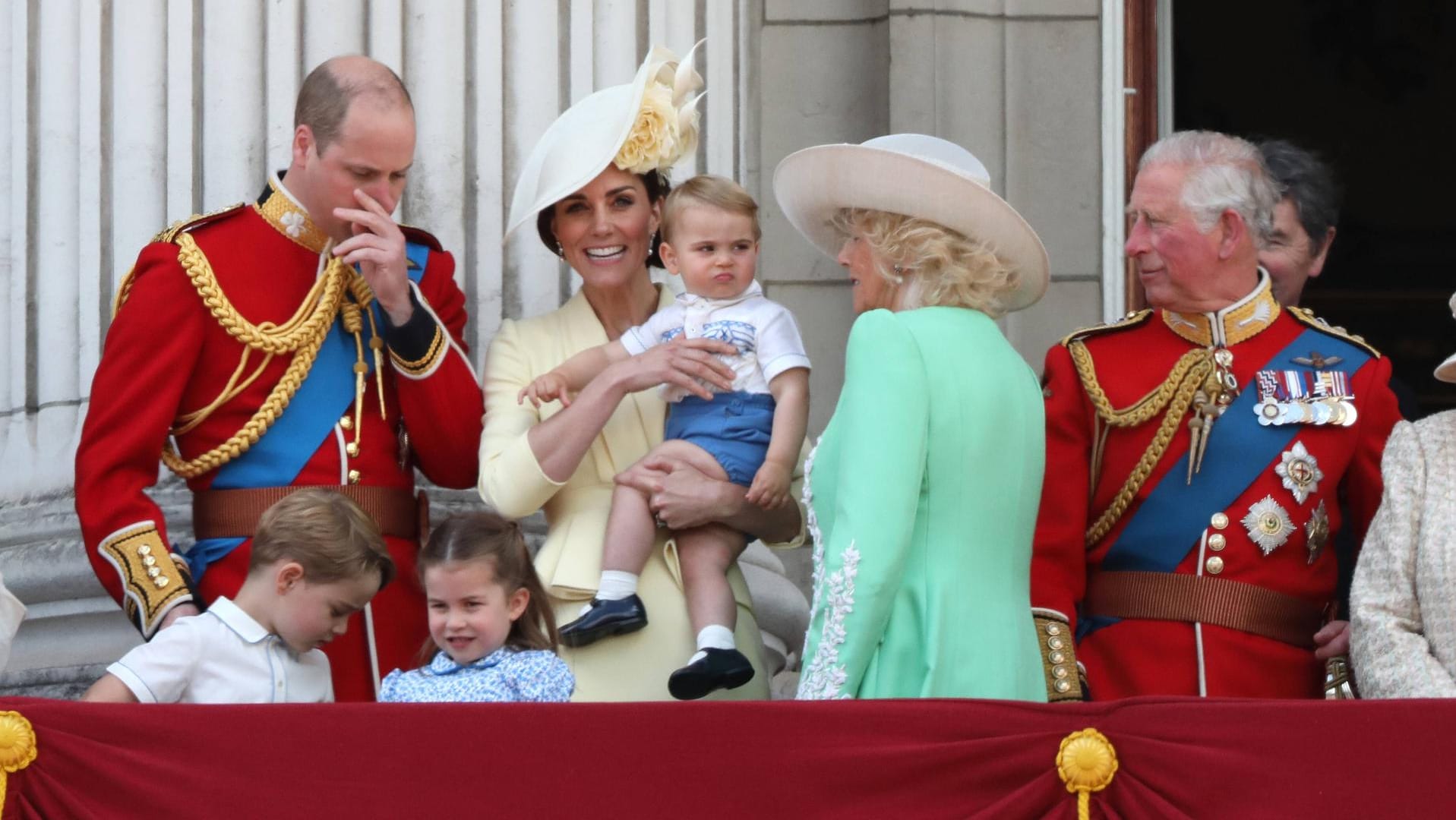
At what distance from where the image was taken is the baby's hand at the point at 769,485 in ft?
14.2

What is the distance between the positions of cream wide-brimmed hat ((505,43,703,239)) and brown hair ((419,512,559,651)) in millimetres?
778

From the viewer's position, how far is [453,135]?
536cm

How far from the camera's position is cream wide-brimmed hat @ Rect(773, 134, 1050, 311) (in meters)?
4.08

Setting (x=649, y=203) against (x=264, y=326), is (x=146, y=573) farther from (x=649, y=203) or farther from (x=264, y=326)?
(x=649, y=203)

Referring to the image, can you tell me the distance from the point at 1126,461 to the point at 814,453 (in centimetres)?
66

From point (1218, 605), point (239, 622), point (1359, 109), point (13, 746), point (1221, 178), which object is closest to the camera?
point (13, 746)

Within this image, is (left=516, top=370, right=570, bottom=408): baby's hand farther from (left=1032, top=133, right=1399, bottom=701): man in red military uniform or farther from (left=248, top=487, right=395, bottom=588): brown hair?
(left=1032, top=133, right=1399, bottom=701): man in red military uniform

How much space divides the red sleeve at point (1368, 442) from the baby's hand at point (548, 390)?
135 cm

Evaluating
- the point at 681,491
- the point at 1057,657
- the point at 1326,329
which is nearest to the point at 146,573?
the point at 681,491

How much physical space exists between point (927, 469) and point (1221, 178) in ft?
3.28

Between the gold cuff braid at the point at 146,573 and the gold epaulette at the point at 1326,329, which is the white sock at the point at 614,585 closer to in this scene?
the gold cuff braid at the point at 146,573

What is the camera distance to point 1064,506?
4.38 m

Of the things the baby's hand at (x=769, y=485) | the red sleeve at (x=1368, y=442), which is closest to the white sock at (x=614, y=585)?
the baby's hand at (x=769, y=485)

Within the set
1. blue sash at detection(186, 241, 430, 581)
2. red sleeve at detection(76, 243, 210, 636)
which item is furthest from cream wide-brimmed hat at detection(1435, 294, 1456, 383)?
red sleeve at detection(76, 243, 210, 636)
